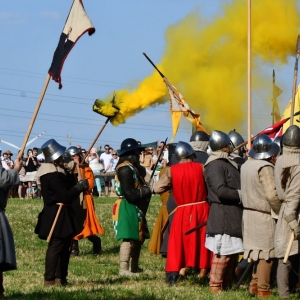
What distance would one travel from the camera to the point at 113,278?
12672 millimetres

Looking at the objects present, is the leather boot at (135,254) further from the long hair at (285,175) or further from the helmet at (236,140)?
the long hair at (285,175)

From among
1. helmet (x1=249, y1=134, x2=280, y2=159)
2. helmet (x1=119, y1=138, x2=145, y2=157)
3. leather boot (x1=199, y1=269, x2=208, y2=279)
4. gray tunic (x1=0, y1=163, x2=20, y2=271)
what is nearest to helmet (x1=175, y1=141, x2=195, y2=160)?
helmet (x1=249, y1=134, x2=280, y2=159)

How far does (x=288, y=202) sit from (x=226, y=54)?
52.2 feet

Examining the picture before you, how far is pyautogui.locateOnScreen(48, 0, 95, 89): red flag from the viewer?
1062 centimetres

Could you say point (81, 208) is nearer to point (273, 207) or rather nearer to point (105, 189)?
point (273, 207)

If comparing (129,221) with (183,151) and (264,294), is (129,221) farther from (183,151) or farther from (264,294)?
(264,294)

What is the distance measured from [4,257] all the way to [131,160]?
312 cm

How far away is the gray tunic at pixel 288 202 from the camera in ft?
32.4

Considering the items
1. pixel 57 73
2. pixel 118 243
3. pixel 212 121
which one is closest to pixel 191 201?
pixel 57 73

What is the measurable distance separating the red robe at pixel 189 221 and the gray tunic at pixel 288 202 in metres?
1.49

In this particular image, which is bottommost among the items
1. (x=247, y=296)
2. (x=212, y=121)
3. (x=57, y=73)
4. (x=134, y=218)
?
(x=247, y=296)

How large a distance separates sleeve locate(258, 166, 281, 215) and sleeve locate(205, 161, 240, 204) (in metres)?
0.44

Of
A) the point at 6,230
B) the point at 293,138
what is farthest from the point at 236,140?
the point at 6,230

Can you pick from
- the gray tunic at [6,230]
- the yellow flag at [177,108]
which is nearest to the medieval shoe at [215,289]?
the gray tunic at [6,230]
